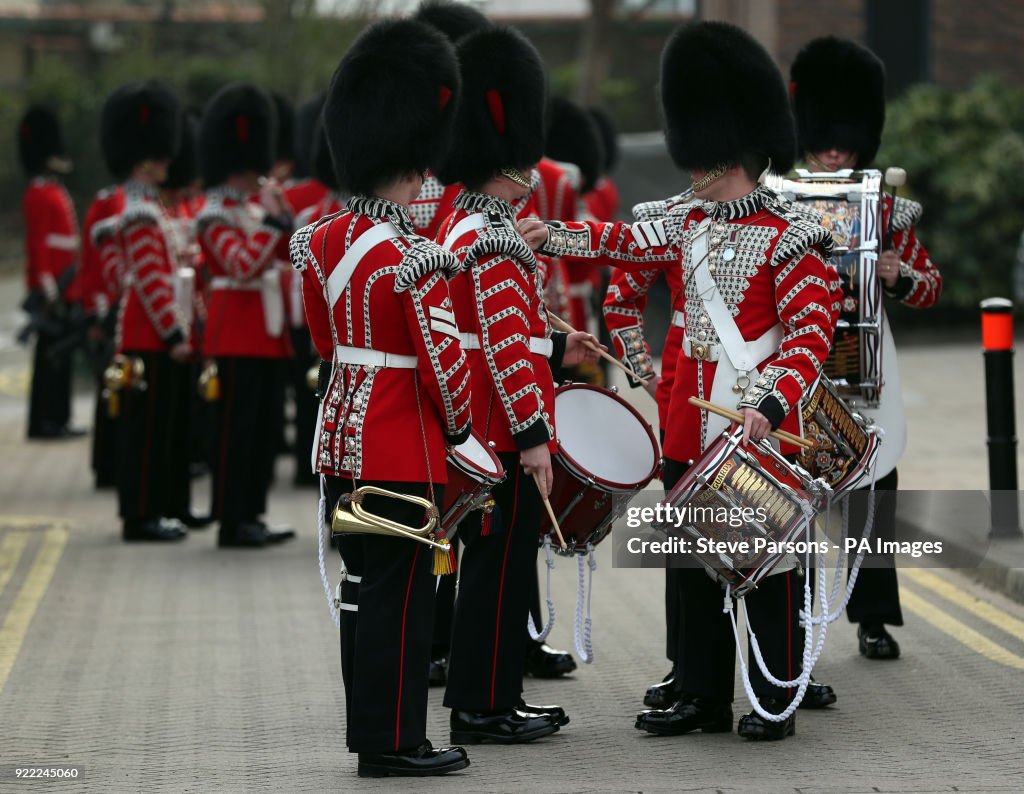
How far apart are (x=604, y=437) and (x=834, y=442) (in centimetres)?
69

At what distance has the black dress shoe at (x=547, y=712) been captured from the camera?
18.4 feet

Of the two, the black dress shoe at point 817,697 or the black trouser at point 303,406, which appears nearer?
the black dress shoe at point 817,697

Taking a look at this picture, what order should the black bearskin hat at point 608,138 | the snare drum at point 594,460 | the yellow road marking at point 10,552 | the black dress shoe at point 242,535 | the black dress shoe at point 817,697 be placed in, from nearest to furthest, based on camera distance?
the snare drum at point 594,460, the black dress shoe at point 817,697, the yellow road marking at point 10,552, the black dress shoe at point 242,535, the black bearskin hat at point 608,138

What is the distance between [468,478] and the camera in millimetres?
5223

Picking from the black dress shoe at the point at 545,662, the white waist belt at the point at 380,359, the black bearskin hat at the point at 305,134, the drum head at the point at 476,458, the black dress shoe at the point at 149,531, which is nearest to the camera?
the white waist belt at the point at 380,359

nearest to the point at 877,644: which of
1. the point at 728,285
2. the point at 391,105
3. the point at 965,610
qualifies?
the point at 965,610

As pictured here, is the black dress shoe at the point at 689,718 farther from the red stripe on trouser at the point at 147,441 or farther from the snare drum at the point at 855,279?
the red stripe on trouser at the point at 147,441

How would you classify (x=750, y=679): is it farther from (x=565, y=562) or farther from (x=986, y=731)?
(x=565, y=562)

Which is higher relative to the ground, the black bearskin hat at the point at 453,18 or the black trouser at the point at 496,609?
the black bearskin hat at the point at 453,18

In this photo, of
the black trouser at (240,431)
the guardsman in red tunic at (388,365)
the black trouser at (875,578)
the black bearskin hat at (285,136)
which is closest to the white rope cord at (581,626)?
the guardsman in red tunic at (388,365)

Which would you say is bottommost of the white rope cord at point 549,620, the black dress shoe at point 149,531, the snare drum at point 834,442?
the black dress shoe at point 149,531

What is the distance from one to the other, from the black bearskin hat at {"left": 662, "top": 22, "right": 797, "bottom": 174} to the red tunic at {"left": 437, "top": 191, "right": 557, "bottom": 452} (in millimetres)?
605

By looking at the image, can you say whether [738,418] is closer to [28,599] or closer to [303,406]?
[28,599]

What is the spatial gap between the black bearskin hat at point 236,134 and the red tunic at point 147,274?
1.08 feet
